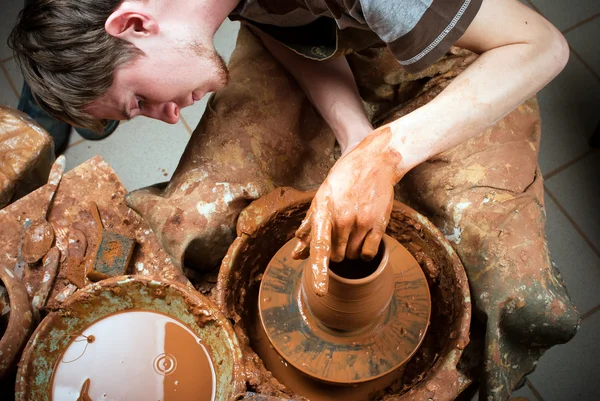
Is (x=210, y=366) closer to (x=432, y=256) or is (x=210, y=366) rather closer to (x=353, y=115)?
(x=432, y=256)

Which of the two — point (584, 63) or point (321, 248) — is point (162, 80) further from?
point (584, 63)

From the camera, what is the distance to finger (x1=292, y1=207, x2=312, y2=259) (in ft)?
4.55

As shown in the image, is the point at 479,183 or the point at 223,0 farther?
the point at 479,183

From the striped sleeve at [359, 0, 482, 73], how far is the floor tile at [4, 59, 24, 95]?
2.35 metres

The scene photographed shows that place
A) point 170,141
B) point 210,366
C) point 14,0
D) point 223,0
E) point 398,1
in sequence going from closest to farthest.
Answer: point 398,1
point 223,0
point 210,366
point 170,141
point 14,0

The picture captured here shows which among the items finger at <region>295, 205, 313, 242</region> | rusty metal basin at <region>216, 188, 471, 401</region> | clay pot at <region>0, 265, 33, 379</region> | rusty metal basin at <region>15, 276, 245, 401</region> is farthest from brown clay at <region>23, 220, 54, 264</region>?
finger at <region>295, 205, 313, 242</region>

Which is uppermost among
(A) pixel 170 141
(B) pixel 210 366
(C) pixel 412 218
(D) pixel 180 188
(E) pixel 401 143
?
(E) pixel 401 143

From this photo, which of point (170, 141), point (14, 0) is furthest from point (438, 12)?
point (14, 0)

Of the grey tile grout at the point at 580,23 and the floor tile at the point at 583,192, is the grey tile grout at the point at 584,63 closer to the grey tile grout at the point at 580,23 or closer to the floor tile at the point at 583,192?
the grey tile grout at the point at 580,23

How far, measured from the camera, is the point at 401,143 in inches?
57.0

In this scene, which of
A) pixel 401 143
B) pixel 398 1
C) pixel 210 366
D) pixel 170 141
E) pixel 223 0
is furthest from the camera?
pixel 170 141

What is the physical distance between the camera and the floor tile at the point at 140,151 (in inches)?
114

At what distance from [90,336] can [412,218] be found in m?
1.05

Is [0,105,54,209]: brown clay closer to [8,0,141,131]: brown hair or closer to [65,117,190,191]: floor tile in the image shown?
[65,117,190,191]: floor tile
